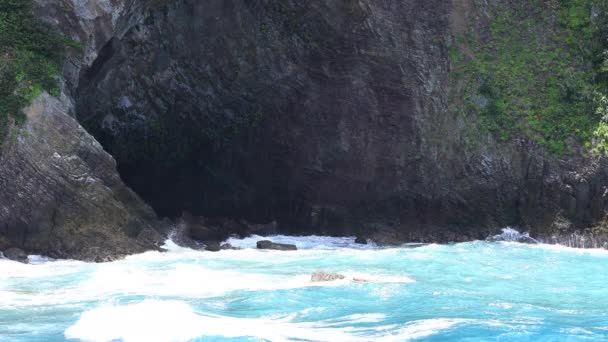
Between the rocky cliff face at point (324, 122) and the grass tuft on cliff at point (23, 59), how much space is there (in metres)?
1.82

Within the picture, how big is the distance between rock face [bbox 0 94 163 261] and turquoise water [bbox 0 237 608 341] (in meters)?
0.80

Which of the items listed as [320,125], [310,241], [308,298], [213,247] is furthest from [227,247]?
[308,298]

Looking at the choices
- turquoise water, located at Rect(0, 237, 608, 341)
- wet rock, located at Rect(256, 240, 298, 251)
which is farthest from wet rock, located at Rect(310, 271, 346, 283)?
wet rock, located at Rect(256, 240, 298, 251)

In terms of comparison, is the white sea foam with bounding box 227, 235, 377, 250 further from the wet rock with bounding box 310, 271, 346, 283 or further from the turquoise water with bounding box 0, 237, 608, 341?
the wet rock with bounding box 310, 271, 346, 283

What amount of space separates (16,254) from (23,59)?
498 centimetres

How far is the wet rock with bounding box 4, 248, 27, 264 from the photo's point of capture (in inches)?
727

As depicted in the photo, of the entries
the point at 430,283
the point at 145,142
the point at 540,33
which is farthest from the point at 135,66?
the point at 430,283

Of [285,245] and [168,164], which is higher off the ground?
[168,164]

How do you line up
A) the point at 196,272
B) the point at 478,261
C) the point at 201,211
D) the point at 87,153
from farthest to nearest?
the point at 201,211 < the point at 87,153 < the point at 478,261 < the point at 196,272

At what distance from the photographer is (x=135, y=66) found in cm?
2739

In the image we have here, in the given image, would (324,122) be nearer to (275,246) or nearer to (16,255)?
(275,246)

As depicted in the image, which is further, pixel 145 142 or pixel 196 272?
pixel 145 142

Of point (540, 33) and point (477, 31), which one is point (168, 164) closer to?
point (477, 31)

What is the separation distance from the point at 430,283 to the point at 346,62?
1215 cm
